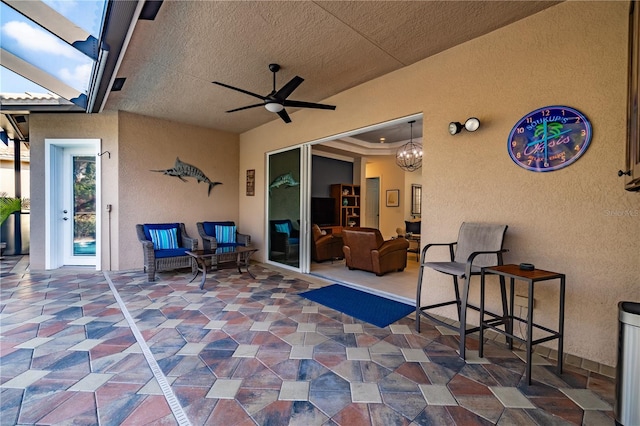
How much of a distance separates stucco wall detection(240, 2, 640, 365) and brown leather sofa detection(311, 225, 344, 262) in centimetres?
294

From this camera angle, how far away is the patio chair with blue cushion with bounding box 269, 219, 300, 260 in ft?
17.3

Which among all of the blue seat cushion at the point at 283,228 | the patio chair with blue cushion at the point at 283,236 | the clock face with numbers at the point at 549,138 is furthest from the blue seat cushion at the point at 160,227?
the clock face with numbers at the point at 549,138

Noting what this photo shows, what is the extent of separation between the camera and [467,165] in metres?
2.90

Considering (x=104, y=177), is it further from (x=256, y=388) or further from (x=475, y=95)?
(x=475, y=95)

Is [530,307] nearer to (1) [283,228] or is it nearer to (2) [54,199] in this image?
(1) [283,228]

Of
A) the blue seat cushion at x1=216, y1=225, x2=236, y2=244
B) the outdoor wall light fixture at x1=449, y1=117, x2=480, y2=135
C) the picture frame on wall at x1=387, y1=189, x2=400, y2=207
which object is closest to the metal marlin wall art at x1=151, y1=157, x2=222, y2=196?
the blue seat cushion at x1=216, y1=225, x2=236, y2=244

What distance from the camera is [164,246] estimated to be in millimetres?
4941

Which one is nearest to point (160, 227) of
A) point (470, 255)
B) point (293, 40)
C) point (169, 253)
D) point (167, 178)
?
point (169, 253)

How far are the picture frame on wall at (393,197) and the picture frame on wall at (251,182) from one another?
14.8 ft

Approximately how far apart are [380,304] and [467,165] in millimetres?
1861

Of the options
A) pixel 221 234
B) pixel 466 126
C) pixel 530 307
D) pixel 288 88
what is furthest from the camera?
pixel 221 234

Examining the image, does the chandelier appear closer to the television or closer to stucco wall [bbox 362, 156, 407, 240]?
the television

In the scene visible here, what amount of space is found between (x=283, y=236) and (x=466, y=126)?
3.69 meters

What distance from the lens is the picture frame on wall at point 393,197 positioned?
345 inches
